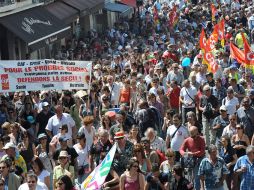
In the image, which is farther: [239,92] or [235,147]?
[239,92]

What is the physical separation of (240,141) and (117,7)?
33.2m

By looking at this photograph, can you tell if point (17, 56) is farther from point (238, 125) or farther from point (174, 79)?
point (238, 125)

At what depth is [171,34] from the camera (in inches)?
1574

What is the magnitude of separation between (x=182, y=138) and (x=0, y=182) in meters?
4.21

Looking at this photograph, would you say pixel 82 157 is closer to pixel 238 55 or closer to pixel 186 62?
pixel 238 55

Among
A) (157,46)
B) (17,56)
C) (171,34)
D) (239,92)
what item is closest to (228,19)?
(171,34)

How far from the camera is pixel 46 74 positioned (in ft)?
61.8

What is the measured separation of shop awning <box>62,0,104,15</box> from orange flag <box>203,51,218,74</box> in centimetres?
1747

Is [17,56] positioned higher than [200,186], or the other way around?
[17,56]

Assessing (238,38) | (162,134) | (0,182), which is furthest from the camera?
(238,38)

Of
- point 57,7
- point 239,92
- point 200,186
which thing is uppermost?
point 57,7

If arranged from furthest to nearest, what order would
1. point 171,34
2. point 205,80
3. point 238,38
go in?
1. point 171,34
2. point 238,38
3. point 205,80

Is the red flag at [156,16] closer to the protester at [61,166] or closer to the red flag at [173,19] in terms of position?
the red flag at [173,19]

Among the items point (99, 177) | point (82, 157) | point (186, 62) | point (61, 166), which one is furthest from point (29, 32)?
point (99, 177)
